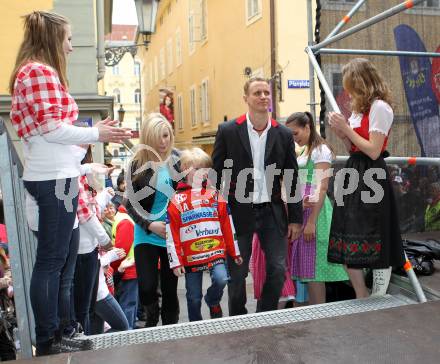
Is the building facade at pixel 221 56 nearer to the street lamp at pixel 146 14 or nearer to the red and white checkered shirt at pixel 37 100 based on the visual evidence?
the street lamp at pixel 146 14

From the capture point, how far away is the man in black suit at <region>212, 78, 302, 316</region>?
3.77 meters

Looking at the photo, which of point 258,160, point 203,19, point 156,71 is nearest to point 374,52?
point 258,160

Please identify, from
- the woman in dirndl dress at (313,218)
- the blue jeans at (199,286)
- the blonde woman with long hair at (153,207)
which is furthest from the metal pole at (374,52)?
the blue jeans at (199,286)

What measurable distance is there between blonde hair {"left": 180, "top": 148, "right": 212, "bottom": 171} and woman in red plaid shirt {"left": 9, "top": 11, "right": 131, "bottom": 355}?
1058mm

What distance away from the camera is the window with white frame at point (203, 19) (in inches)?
925

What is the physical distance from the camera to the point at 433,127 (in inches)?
199

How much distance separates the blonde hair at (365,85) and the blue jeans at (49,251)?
191cm

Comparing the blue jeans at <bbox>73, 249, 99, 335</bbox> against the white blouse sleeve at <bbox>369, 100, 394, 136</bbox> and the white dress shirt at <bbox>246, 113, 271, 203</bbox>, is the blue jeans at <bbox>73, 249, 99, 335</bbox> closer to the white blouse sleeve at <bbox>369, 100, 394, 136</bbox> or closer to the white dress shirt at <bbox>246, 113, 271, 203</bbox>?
the white dress shirt at <bbox>246, 113, 271, 203</bbox>

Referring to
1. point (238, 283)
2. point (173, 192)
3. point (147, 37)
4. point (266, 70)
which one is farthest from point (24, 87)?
point (266, 70)

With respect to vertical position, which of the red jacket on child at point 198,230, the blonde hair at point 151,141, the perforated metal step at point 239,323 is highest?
the blonde hair at point 151,141

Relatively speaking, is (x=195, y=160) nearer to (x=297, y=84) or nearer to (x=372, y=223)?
(x=372, y=223)

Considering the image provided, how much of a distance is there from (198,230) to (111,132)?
1182 mm

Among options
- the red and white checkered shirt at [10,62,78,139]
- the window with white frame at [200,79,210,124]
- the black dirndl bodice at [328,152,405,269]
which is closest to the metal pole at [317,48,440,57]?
the black dirndl bodice at [328,152,405,269]

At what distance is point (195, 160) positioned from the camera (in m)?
3.67
